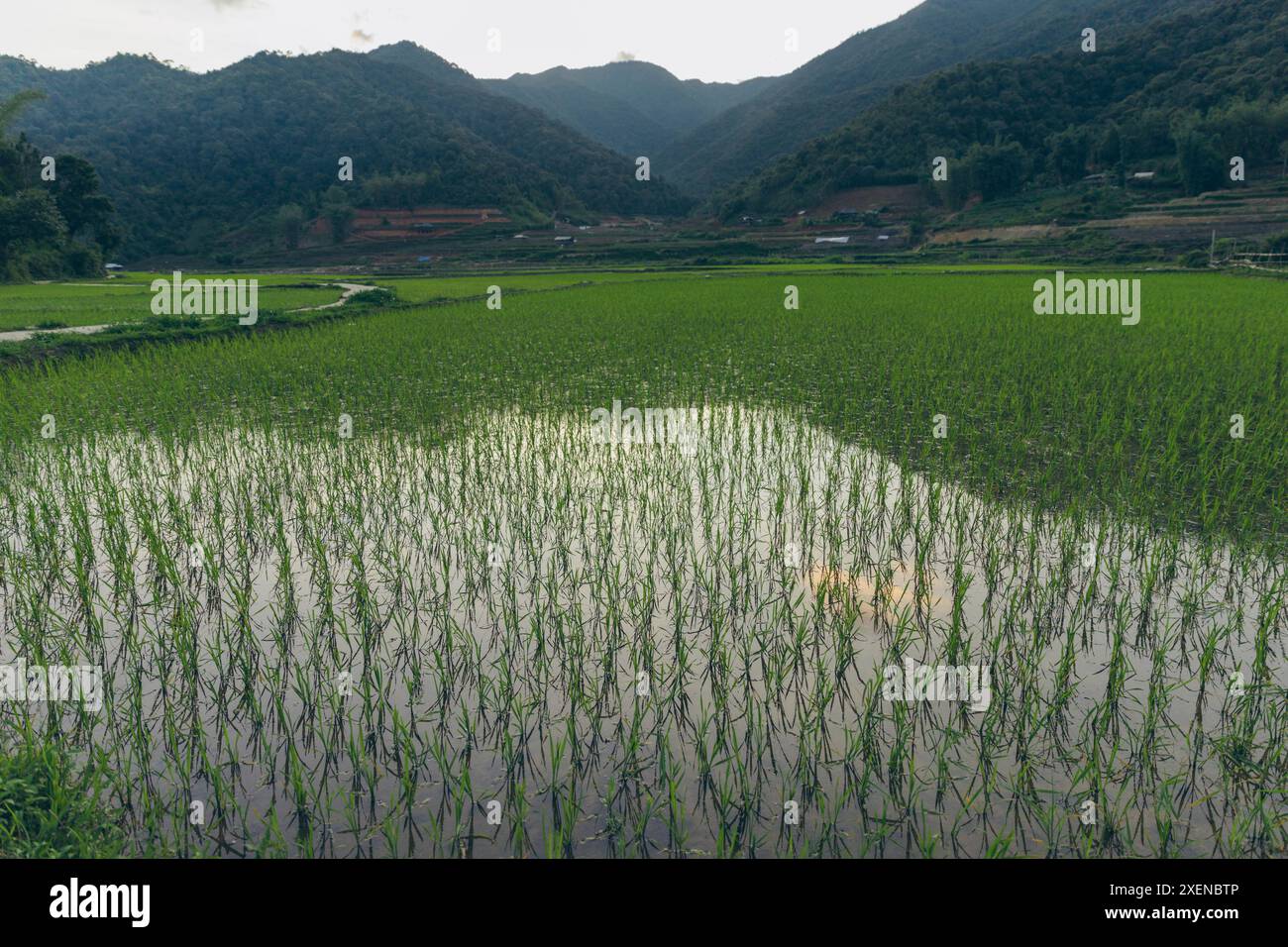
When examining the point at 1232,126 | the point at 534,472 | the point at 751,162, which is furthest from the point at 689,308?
the point at 751,162

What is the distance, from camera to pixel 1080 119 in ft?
198

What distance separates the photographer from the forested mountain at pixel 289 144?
63406mm

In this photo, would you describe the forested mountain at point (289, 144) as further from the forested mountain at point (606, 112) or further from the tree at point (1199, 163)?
the forested mountain at point (606, 112)

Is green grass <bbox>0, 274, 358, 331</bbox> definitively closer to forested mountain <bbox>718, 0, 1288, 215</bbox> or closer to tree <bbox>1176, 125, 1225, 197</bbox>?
tree <bbox>1176, 125, 1225, 197</bbox>

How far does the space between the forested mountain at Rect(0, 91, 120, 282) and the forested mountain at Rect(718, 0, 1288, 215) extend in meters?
46.4

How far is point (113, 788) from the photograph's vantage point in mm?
2635

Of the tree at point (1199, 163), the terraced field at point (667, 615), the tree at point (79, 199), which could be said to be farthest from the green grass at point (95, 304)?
the tree at point (1199, 163)

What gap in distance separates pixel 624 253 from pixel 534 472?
4041 centimetres

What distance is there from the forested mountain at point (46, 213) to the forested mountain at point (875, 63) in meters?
78.3

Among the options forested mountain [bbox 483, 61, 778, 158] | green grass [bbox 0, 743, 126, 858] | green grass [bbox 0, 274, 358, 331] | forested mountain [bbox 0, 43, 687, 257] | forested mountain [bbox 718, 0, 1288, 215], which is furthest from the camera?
forested mountain [bbox 483, 61, 778, 158]

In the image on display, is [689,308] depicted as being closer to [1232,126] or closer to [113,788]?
[113,788]

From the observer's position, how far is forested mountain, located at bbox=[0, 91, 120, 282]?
29203 millimetres

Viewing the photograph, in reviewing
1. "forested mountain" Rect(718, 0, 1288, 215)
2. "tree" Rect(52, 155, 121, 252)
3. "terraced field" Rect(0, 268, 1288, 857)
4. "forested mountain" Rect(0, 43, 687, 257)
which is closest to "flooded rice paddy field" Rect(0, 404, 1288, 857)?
"terraced field" Rect(0, 268, 1288, 857)

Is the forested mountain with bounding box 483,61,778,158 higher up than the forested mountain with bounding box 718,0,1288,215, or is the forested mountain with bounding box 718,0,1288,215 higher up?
the forested mountain with bounding box 483,61,778,158
